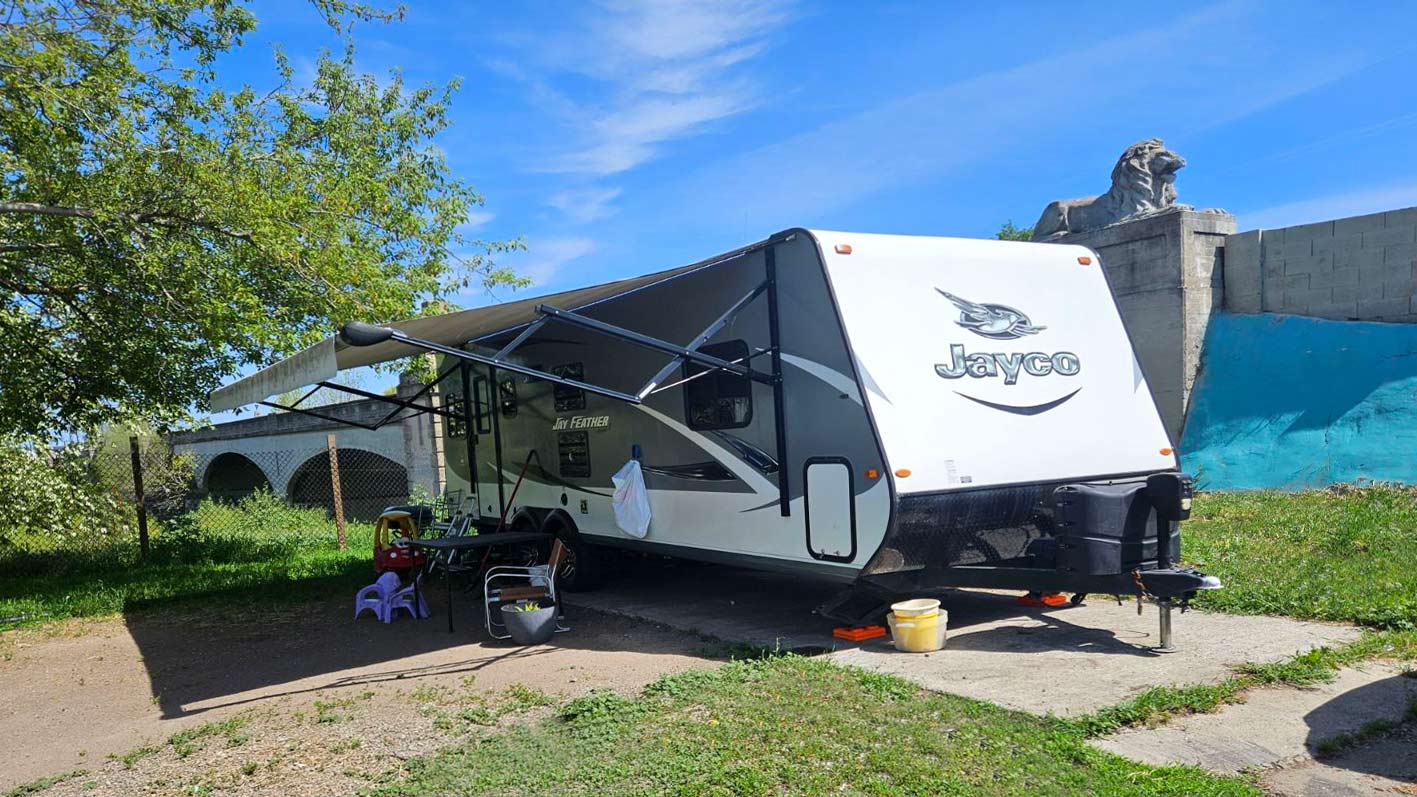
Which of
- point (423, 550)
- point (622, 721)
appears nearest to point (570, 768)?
point (622, 721)

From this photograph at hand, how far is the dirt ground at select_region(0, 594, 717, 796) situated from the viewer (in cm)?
495

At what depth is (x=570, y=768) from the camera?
439cm

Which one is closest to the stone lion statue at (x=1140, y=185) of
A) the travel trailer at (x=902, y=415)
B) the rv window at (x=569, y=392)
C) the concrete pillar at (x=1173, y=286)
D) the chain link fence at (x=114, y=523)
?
the concrete pillar at (x=1173, y=286)

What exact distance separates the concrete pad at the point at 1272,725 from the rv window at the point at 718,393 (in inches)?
134

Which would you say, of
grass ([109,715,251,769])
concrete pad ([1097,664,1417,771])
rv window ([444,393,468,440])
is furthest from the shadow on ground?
concrete pad ([1097,664,1417,771])

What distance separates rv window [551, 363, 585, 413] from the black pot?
7.87 feet

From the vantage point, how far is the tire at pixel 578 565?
921 centimetres

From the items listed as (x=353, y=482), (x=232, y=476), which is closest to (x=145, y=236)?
(x=353, y=482)

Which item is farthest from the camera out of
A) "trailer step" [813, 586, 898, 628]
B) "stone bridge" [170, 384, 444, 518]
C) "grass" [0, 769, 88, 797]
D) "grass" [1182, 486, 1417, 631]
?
"stone bridge" [170, 384, 444, 518]

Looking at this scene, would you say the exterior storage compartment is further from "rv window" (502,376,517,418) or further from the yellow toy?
the yellow toy

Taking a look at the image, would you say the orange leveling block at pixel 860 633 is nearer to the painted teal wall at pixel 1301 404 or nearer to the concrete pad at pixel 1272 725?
the concrete pad at pixel 1272 725

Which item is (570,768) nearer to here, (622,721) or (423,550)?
(622,721)

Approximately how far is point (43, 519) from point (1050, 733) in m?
14.3

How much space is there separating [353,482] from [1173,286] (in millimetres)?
25337
